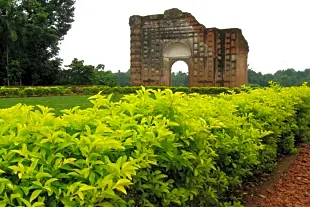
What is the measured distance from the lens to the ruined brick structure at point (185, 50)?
19000 mm

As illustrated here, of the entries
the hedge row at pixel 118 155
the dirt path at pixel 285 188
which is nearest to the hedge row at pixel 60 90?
the dirt path at pixel 285 188

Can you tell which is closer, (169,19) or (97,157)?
(97,157)

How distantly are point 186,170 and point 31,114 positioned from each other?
0.80 m

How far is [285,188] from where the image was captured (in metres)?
3.40

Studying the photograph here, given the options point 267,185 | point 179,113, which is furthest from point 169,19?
point 179,113

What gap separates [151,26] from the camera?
20250 mm

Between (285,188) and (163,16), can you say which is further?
(163,16)

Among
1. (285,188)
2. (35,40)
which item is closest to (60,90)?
(35,40)

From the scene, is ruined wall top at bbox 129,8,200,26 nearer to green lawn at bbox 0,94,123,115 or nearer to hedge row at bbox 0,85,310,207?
green lawn at bbox 0,94,123,115

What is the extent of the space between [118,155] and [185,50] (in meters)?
18.7

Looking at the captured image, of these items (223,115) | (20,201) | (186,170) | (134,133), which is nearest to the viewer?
(20,201)

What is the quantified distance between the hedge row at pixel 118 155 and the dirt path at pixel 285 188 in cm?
51

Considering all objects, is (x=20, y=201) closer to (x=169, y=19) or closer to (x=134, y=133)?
(x=134, y=133)

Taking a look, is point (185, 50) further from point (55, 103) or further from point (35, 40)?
point (55, 103)
